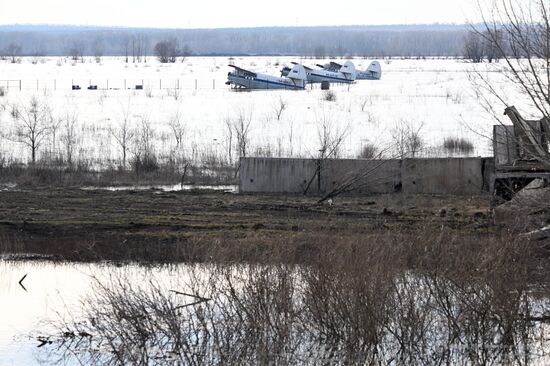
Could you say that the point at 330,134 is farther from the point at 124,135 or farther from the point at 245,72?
the point at 245,72

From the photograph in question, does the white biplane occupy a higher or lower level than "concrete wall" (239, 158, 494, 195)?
higher

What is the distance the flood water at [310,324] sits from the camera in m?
12.0

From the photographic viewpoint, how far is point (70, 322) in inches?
545

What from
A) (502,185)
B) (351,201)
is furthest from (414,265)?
(351,201)

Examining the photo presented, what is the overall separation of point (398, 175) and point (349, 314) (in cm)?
1340

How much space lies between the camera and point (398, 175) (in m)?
25.1

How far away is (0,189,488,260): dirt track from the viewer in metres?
19.0

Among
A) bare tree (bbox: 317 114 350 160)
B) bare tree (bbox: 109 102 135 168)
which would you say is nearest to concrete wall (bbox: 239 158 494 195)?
bare tree (bbox: 317 114 350 160)

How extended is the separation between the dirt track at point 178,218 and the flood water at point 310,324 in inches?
162

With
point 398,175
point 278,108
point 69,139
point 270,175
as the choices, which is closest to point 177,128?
point 69,139

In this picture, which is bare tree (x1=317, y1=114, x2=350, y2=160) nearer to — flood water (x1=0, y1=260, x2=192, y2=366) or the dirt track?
the dirt track

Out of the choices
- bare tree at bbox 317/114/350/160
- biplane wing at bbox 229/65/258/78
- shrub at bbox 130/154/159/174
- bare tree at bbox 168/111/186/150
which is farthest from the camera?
biplane wing at bbox 229/65/258/78

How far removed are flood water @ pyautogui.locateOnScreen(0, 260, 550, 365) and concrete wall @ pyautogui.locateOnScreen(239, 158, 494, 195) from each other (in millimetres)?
11992

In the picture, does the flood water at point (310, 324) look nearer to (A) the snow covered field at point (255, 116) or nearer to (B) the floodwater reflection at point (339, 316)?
(B) the floodwater reflection at point (339, 316)
